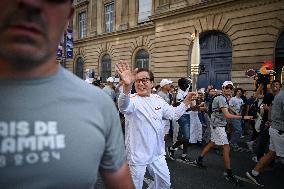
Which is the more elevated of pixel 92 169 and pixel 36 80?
pixel 36 80

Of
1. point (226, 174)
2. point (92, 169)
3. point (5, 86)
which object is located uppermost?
point (5, 86)

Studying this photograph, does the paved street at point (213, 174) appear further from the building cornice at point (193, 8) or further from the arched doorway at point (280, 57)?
the building cornice at point (193, 8)

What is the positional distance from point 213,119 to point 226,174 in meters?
1.14

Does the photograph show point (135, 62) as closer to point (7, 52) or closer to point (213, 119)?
point (213, 119)

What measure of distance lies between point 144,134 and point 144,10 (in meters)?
21.1

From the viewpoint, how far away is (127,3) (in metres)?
25.7

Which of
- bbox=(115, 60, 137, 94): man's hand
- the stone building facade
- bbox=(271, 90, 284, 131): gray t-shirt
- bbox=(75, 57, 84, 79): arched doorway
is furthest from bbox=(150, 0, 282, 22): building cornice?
bbox=(75, 57, 84, 79): arched doorway

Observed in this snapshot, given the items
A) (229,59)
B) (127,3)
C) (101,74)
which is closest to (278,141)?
(229,59)

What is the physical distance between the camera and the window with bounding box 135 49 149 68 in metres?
23.2

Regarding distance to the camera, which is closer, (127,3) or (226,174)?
(226,174)

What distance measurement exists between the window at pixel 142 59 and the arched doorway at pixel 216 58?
5.77 metres

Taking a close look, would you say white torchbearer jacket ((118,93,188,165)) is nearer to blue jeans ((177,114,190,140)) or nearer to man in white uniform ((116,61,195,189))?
man in white uniform ((116,61,195,189))

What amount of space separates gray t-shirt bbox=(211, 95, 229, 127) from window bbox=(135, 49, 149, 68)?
16.8 m

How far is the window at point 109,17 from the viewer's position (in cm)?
2809
